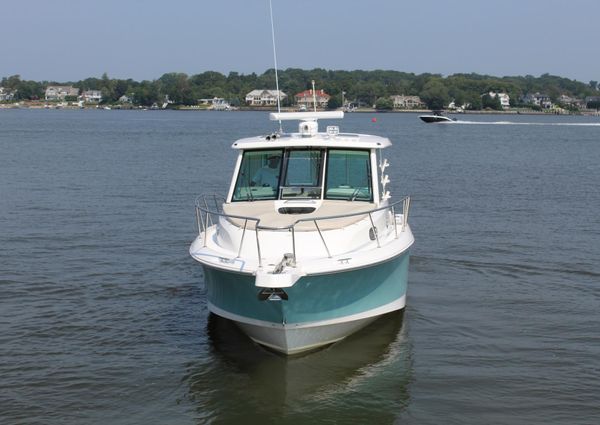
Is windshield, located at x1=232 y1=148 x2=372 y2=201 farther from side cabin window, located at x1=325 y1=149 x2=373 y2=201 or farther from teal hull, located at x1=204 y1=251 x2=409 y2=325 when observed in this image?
teal hull, located at x1=204 y1=251 x2=409 y2=325

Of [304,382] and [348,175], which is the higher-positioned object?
[348,175]

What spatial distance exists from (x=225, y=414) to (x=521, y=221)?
16479 mm

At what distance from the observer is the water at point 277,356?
36.1 ft

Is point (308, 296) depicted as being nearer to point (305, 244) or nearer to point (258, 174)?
point (305, 244)

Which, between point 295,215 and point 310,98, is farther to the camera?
point 310,98

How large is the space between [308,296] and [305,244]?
94cm

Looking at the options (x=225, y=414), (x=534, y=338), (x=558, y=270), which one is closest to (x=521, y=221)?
(x=558, y=270)

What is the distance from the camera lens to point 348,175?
13812 millimetres

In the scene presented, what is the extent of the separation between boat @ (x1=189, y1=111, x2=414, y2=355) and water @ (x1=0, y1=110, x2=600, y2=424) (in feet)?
2.89

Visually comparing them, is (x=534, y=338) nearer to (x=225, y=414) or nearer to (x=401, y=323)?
(x=401, y=323)

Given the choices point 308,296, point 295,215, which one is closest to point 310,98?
point 295,215

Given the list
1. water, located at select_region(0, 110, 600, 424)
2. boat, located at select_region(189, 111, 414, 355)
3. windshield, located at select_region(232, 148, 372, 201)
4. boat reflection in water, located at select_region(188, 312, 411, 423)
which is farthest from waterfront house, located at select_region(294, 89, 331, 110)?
boat reflection in water, located at select_region(188, 312, 411, 423)

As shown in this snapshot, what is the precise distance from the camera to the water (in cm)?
1100

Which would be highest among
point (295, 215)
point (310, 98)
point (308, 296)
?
point (310, 98)
